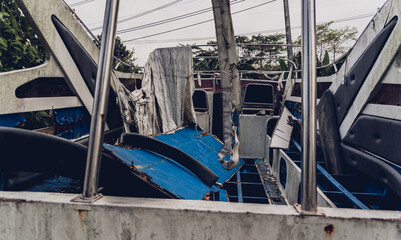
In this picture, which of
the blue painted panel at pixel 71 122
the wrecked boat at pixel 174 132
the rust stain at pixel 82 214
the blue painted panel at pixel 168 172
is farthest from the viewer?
the blue painted panel at pixel 71 122

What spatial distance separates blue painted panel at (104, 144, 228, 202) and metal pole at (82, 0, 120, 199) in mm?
1163

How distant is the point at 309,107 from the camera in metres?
1.01

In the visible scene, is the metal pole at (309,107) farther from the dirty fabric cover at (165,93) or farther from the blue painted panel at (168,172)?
the dirty fabric cover at (165,93)

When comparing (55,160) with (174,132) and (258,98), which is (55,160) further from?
(258,98)

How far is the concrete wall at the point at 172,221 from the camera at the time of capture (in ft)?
3.08

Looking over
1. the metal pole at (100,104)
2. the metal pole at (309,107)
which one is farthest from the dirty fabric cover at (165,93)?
the metal pole at (309,107)

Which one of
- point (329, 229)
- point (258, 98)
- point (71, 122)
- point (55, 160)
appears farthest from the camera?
point (258, 98)

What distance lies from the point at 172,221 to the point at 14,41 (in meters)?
3.82

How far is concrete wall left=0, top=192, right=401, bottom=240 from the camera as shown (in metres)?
0.94

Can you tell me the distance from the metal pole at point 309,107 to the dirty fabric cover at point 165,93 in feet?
10.5

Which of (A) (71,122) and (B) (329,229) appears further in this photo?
(A) (71,122)

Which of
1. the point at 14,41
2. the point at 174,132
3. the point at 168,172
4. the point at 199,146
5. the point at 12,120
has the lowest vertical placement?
the point at 199,146

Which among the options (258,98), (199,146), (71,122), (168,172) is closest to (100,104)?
(168,172)

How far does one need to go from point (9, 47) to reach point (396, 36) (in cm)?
480
